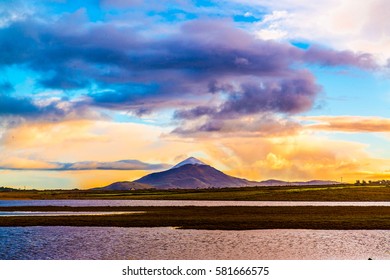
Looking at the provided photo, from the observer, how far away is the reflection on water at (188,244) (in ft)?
144

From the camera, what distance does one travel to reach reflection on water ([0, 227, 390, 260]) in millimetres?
43875

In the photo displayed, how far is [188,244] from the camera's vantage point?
4900cm
